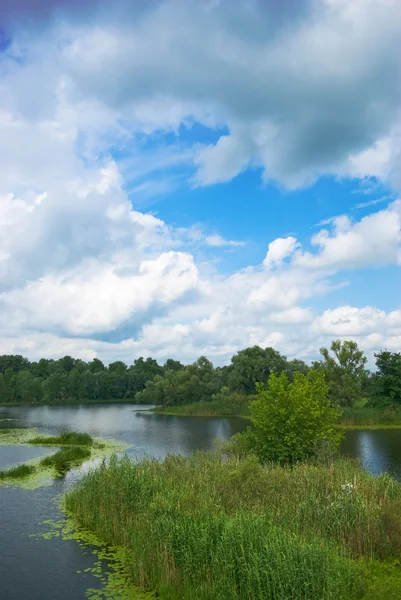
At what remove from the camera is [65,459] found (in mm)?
39562

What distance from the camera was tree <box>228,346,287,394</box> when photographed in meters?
101

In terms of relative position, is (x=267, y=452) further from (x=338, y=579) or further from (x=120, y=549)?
(x=338, y=579)

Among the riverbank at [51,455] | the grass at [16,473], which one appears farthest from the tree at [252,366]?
the grass at [16,473]

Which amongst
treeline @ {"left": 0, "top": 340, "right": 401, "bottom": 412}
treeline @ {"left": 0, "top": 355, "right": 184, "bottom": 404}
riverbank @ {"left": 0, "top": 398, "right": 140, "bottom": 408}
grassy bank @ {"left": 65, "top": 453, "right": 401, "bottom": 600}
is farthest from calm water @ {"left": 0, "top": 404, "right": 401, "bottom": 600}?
treeline @ {"left": 0, "top": 355, "right": 184, "bottom": 404}

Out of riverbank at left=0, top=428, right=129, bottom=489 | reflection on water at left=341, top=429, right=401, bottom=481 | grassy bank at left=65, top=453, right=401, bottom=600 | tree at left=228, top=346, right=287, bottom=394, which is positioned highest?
tree at left=228, top=346, right=287, bottom=394

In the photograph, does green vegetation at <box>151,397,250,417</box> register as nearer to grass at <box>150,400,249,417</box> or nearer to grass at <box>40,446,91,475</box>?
grass at <box>150,400,249,417</box>

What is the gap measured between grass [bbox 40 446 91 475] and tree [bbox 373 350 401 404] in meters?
50.8

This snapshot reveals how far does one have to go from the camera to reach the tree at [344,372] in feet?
258

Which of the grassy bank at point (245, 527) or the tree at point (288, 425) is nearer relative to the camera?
the grassy bank at point (245, 527)

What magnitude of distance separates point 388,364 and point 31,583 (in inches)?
2706

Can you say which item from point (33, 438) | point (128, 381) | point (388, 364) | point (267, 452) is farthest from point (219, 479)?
point (128, 381)

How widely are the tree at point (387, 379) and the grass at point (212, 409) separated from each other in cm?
2805

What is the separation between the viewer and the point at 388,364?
7425cm

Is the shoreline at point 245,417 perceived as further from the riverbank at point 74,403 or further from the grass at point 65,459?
the riverbank at point 74,403
